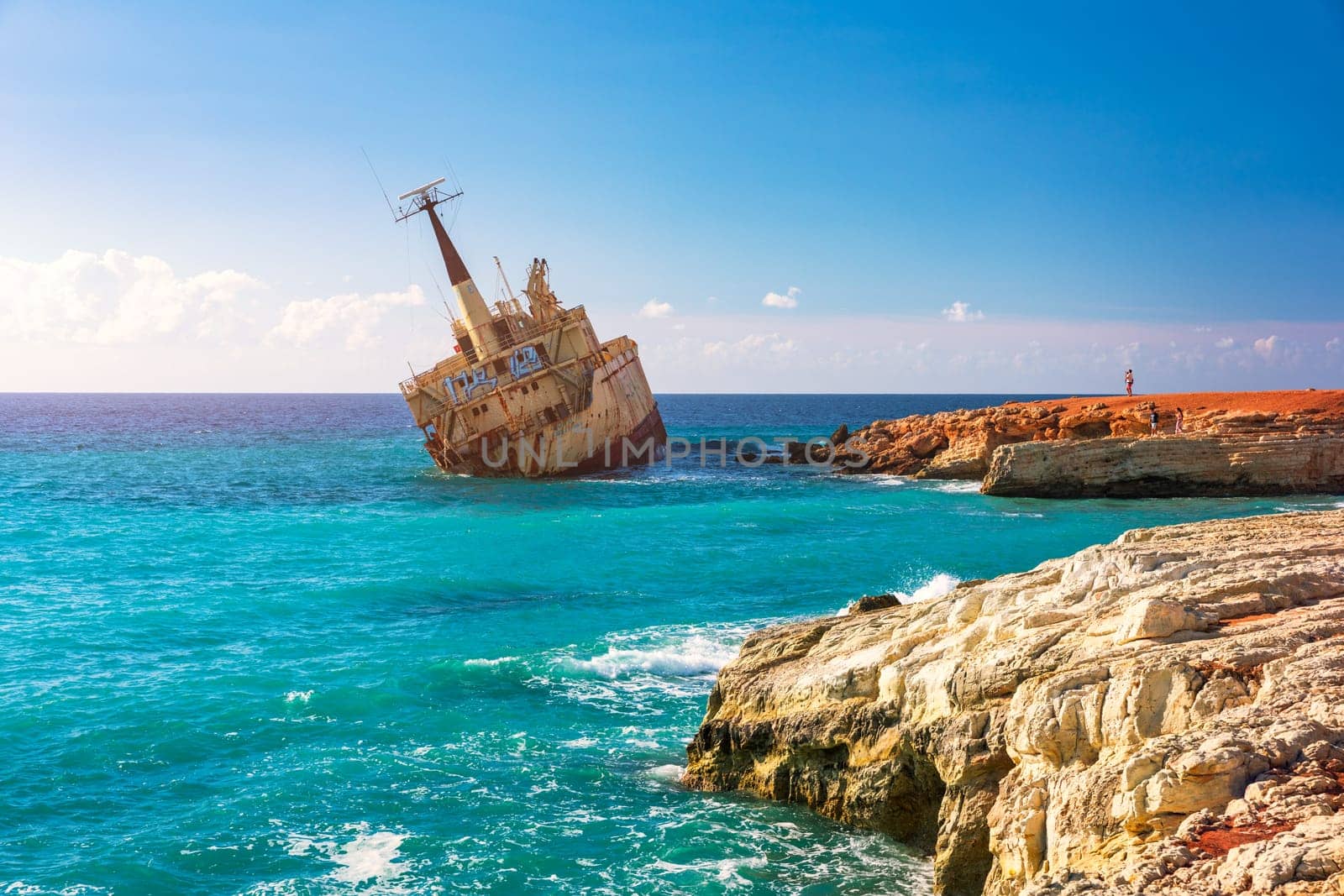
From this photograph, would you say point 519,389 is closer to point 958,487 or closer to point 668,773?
point 958,487

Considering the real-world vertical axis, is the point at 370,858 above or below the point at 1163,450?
below

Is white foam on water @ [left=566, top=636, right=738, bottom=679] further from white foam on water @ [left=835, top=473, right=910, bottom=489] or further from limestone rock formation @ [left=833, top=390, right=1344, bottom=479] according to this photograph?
limestone rock formation @ [left=833, top=390, right=1344, bottom=479]

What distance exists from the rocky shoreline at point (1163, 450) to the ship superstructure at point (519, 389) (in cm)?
1305

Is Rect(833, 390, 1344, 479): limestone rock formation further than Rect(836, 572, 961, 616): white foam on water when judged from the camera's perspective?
Yes

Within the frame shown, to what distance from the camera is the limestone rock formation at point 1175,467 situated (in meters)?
29.7

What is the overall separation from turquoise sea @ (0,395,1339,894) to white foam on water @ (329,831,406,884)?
31mm

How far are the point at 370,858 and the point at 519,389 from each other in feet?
92.1

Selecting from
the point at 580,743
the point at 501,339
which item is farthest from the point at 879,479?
the point at 580,743

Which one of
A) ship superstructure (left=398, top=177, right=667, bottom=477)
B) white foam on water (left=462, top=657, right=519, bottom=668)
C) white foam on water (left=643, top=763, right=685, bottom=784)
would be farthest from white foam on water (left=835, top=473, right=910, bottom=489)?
white foam on water (left=643, top=763, right=685, bottom=784)

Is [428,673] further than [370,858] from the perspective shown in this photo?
Yes

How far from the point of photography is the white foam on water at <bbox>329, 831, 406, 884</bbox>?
8.67 meters

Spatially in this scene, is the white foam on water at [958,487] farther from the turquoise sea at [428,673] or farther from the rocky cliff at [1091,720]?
the rocky cliff at [1091,720]

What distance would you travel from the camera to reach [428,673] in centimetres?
1459

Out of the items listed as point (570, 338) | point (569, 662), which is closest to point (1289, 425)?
point (570, 338)
